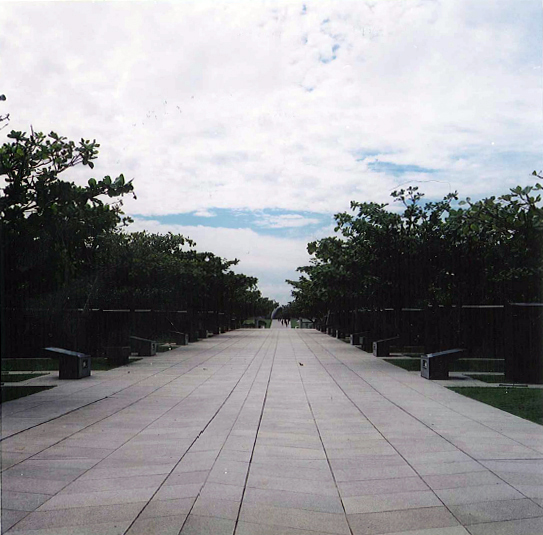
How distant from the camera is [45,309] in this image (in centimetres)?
2283

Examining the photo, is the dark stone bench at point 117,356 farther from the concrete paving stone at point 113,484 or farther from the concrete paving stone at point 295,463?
the concrete paving stone at point 113,484

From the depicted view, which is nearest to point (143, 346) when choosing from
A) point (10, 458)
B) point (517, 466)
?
point (10, 458)

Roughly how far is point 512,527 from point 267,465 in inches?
111

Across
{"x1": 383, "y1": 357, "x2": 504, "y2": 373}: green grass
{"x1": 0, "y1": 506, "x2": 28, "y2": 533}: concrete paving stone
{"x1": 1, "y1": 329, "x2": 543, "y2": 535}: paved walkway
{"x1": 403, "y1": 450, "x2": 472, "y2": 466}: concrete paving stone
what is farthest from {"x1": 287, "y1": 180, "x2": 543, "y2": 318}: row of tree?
{"x1": 0, "y1": 506, "x2": 28, "y2": 533}: concrete paving stone

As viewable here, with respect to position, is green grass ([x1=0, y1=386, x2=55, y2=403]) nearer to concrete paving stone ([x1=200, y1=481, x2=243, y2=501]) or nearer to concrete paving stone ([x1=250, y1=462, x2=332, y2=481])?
concrete paving stone ([x1=250, y1=462, x2=332, y2=481])

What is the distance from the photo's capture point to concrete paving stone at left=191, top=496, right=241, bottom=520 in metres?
5.16

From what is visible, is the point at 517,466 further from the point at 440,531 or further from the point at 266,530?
the point at 266,530

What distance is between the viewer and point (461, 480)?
621 centimetres

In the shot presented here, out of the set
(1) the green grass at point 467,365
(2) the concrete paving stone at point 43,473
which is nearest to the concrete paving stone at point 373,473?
(2) the concrete paving stone at point 43,473

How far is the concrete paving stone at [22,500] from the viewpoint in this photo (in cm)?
534

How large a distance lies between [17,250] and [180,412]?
4637 mm

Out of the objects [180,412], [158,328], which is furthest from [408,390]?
[158,328]

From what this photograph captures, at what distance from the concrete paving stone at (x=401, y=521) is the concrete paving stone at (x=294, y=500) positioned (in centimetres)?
29

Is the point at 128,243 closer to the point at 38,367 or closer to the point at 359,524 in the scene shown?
the point at 38,367
